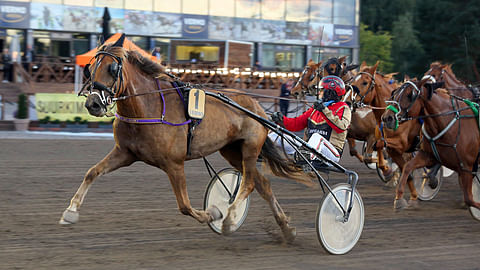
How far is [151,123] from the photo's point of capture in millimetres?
5531

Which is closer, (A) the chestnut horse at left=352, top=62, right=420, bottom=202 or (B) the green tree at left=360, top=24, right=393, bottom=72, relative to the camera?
(A) the chestnut horse at left=352, top=62, right=420, bottom=202

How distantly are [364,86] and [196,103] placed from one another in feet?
17.5

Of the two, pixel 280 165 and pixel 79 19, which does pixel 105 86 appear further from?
pixel 79 19

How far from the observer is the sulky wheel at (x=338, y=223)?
5680 millimetres

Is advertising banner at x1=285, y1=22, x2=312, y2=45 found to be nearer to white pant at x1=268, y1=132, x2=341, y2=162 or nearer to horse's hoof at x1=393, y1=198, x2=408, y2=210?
horse's hoof at x1=393, y1=198, x2=408, y2=210

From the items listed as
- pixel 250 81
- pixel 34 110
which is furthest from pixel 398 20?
pixel 34 110

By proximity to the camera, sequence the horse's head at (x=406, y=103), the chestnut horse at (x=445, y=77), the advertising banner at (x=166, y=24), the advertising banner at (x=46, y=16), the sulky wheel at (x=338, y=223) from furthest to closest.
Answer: the advertising banner at (x=166, y=24), the advertising banner at (x=46, y=16), the chestnut horse at (x=445, y=77), the horse's head at (x=406, y=103), the sulky wheel at (x=338, y=223)

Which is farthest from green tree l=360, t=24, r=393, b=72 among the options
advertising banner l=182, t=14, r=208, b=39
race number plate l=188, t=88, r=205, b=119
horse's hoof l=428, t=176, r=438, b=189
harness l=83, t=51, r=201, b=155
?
harness l=83, t=51, r=201, b=155

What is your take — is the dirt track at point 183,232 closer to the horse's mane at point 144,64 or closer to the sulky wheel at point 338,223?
the sulky wheel at point 338,223

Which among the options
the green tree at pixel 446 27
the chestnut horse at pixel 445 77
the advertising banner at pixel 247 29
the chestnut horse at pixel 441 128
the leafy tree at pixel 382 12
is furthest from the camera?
the leafy tree at pixel 382 12

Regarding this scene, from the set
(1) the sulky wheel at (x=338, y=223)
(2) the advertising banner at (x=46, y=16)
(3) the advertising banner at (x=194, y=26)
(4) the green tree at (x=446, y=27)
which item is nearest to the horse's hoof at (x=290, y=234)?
(1) the sulky wheel at (x=338, y=223)

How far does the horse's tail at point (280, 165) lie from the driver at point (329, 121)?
0.98ft

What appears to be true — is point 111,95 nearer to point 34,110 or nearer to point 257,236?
point 257,236

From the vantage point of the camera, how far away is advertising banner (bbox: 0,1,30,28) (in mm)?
27750
